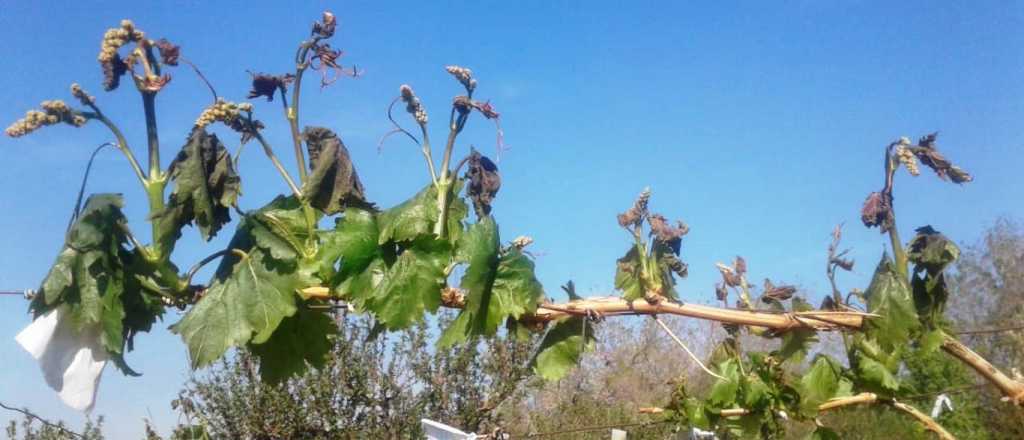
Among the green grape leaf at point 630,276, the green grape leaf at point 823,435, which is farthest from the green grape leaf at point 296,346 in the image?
the green grape leaf at point 823,435

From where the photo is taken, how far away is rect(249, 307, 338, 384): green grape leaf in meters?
2.00

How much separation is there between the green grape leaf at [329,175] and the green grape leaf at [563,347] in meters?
0.53

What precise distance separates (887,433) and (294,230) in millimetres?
10364

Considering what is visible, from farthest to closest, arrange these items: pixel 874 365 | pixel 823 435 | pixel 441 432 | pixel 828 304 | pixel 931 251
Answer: pixel 441 432
pixel 823 435
pixel 874 365
pixel 828 304
pixel 931 251

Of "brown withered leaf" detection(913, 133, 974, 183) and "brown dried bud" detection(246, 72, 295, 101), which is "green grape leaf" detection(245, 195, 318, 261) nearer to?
"brown dried bud" detection(246, 72, 295, 101)

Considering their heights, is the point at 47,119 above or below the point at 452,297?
above

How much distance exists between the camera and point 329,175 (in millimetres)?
1868

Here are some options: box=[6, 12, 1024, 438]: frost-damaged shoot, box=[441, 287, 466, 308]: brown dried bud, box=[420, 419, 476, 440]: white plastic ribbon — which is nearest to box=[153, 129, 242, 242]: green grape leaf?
box=[6, 12, 1024, 438]: frost-damaged shoot

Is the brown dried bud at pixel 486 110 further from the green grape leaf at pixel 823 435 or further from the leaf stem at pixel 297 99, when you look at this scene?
the green grape leaf at pixel 823 435

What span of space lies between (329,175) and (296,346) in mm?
416

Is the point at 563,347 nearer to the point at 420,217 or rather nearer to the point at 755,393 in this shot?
the point at 420,217

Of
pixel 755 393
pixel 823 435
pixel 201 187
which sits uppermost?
pixel 201 187

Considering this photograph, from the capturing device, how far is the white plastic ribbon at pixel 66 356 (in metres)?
1.79

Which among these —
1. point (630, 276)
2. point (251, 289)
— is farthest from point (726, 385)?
point (251, 289)
